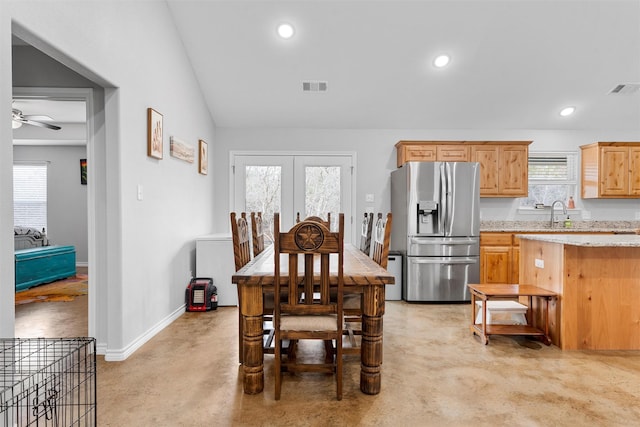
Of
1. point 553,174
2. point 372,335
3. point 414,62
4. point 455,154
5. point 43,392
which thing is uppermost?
point 414,62

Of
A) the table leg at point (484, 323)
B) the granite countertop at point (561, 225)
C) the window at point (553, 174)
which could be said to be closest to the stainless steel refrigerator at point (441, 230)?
the granite countertop at point (561, 225)

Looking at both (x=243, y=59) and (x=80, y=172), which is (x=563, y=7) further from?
(x=80, y=172)

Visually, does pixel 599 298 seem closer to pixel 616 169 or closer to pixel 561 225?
pixel 561 225

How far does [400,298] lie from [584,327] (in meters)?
2.09

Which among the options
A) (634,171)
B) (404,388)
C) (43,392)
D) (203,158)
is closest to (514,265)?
(634,171)

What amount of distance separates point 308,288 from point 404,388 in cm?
93

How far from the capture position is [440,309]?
14.1 feet

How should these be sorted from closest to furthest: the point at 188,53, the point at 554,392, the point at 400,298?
the point at 554,392, the point at 188,53, the point at 400,298

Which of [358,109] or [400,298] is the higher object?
[358,109]

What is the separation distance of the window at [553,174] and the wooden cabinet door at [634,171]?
2.07ft

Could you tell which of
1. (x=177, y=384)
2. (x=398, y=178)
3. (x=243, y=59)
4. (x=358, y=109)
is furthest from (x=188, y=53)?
(x=177, y=384)

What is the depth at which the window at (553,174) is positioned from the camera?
18.1 ft

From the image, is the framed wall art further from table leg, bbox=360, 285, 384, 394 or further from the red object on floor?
table leg, bbox=360, 285, 384, 394

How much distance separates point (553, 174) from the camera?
5520 millimetres
